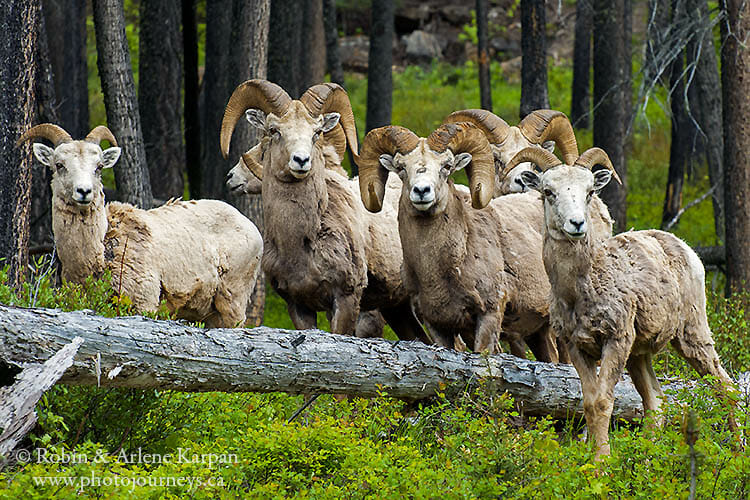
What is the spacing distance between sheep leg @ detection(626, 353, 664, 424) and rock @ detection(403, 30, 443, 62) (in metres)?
26.0

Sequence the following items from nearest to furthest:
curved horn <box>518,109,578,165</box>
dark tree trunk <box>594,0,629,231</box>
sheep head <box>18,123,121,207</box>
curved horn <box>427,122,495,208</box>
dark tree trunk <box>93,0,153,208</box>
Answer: sheep head <box>18,123,121,207</box> → curved horn <box>427,122,495,208</box> → curved horn <box>518,109,578,165</box> → dark tree trunk <box>93,0,153,208</box> → dark tree trunk <box>594,0,629,231</box>

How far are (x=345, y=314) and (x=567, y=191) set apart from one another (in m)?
3.01

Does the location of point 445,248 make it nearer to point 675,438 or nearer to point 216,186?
point 675,438

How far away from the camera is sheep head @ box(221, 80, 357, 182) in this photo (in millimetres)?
9148

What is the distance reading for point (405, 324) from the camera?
11.0 meters

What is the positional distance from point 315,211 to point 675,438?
451 centimetres

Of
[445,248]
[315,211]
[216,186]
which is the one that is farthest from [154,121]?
[445,248]

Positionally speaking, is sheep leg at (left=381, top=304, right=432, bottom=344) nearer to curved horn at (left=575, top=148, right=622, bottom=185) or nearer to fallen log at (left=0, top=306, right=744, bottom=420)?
fallen log at (left=0, top=306, right=744, bottom=420)

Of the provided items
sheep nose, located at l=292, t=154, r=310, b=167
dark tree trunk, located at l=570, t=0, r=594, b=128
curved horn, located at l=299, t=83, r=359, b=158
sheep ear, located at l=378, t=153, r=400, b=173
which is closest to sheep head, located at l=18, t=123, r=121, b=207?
sheep nose, located at l=292, t=154, r=310, b=167

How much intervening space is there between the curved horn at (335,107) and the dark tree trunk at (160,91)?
713 cm

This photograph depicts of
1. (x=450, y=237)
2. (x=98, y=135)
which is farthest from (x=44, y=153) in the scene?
(x=450, y=237)

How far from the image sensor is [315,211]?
30.8 ft

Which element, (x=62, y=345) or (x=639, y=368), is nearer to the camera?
(x=62, y=345)

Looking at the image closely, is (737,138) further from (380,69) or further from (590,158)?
(380,69)
